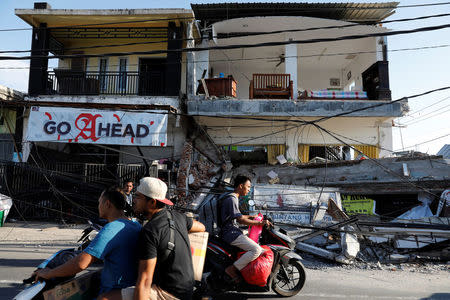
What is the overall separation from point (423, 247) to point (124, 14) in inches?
515

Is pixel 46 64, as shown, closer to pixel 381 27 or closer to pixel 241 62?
pixel 241 62

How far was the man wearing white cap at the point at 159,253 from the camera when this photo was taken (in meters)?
2.11

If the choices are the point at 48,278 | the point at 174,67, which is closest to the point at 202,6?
the point at 174,67

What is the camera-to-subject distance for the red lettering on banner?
11.4 meters

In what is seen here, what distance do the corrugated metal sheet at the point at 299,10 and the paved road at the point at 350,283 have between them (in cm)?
1134

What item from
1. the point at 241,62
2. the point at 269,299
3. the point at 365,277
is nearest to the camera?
the point at 269,299

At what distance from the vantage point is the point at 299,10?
14.3m

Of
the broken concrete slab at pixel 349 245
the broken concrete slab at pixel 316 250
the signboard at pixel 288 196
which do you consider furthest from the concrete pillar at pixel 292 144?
the broken concrete slab at pixel 349 245

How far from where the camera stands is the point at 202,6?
14.2 meters

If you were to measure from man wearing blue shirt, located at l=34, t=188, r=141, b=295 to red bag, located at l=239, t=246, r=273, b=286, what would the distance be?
2.14 m

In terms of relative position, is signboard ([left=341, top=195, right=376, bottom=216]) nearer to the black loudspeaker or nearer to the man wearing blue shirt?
the black loudspeaker

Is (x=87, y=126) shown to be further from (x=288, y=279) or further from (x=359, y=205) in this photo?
(x=359, y=205)

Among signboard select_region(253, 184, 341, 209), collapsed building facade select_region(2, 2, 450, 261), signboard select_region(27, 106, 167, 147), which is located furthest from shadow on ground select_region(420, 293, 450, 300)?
signboard select_region(27, 106, 167, 147)

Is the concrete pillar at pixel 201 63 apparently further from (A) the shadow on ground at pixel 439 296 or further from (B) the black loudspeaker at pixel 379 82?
(A) the shadow on ground at pixel 439 296
